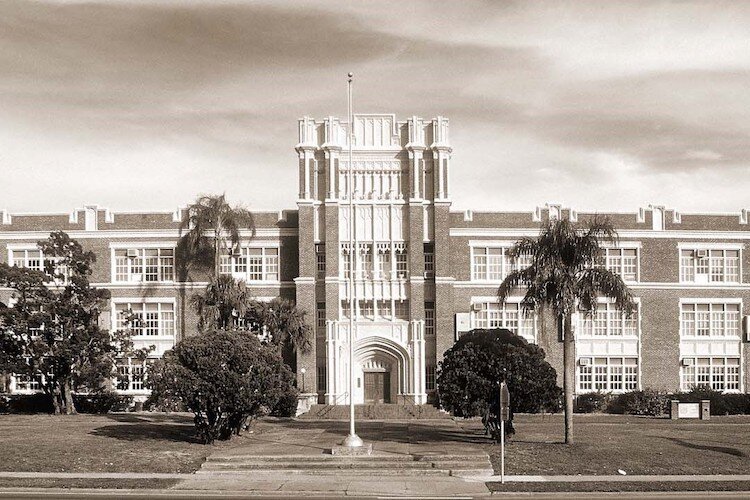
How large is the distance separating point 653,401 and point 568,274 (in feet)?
71.6

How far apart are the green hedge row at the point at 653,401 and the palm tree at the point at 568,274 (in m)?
20.8

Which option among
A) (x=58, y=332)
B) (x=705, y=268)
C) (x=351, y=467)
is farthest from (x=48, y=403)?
(x=705, y=268)

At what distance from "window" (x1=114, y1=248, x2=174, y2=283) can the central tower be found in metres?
8.33

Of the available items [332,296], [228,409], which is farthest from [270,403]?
[332,296]

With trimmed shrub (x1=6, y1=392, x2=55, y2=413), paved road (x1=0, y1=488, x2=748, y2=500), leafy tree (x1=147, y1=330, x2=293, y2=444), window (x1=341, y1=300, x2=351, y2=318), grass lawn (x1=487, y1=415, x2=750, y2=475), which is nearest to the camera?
paved road (x1=0, y1=488, x2=748, y2=500)

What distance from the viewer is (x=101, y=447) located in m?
31.7

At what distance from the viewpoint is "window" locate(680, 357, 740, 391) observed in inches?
2202

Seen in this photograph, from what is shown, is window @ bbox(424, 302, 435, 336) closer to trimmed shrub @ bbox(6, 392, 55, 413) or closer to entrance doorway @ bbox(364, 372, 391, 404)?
entrance doorway @ bbox(364, 372, 391, 404)

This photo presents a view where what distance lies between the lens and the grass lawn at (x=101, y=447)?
28734 millimetres

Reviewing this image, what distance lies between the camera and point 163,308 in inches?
2219

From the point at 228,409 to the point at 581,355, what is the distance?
2835 cm

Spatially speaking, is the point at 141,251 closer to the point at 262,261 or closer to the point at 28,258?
the point at 28,258

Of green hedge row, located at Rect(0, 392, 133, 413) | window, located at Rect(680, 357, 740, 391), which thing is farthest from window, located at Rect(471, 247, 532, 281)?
green hedge row, located at Rect(0, 392, 133, 413)

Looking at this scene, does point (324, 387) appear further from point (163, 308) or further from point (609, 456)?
point (609, 456)
